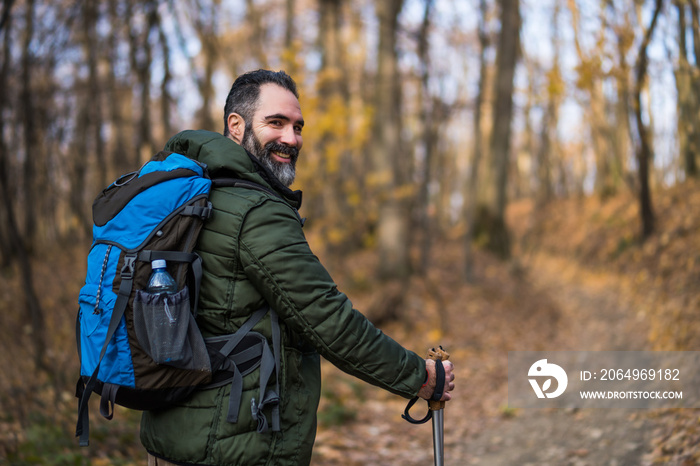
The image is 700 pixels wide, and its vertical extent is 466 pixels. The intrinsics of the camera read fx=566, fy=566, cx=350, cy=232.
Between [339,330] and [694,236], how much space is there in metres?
8.78

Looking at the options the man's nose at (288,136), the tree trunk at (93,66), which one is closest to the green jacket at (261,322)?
the man's nose at (288,136)

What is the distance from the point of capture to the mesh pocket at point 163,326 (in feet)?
6.18

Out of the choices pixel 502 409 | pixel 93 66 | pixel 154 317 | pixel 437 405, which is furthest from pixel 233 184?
pixel 93 66

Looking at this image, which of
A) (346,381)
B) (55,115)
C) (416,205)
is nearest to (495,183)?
(416,205)

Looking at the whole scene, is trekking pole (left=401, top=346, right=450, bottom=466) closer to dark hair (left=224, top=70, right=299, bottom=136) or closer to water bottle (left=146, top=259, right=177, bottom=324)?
water bottle (left=146, top=259, right=177, bottom=324)

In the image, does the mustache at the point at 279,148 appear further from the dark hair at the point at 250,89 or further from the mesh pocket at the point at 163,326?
the mesh pocket at the point at 163,326

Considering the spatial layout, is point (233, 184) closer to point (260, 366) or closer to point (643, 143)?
point (260, 366)

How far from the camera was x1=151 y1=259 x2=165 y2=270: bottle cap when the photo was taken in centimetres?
191

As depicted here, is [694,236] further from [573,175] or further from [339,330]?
[573,175]

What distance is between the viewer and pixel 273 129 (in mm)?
2420

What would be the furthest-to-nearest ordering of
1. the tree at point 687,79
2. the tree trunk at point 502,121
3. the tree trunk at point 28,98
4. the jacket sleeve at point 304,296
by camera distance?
the tree trunk at point 502,121 → the tree trunk at point 28,98 → the tree at point 687,79 → the jacket sleeve at point 304,296

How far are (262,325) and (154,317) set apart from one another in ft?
1.33

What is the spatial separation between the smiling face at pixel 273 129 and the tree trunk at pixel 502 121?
12.9m

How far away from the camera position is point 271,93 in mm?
2418
